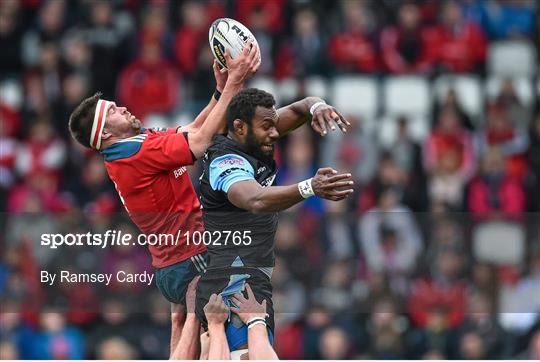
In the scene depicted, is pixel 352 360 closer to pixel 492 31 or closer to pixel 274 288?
pixel 274 288

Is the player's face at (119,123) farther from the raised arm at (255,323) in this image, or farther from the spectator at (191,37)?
the spectator at (191,37)

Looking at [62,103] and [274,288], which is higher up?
[62,103]

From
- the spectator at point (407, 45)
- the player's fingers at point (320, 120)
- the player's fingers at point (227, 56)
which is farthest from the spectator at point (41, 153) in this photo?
the player's fingers at point (320, 120)

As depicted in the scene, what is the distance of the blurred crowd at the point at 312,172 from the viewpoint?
1102 cm

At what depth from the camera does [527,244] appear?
11.2m

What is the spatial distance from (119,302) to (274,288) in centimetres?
103

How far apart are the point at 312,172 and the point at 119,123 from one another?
494cm

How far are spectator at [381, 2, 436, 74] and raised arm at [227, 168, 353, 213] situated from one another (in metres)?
6.55

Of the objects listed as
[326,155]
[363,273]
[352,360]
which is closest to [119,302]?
[363,273]

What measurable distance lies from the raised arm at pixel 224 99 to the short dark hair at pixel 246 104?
0.06 m

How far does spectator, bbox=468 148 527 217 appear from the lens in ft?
45.4

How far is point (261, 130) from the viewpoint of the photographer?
886cm

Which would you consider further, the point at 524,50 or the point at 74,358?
the point at 524,50

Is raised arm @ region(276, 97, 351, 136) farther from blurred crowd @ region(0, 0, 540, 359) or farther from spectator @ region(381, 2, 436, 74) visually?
spectator @ region(381, 2, 436, 74)
